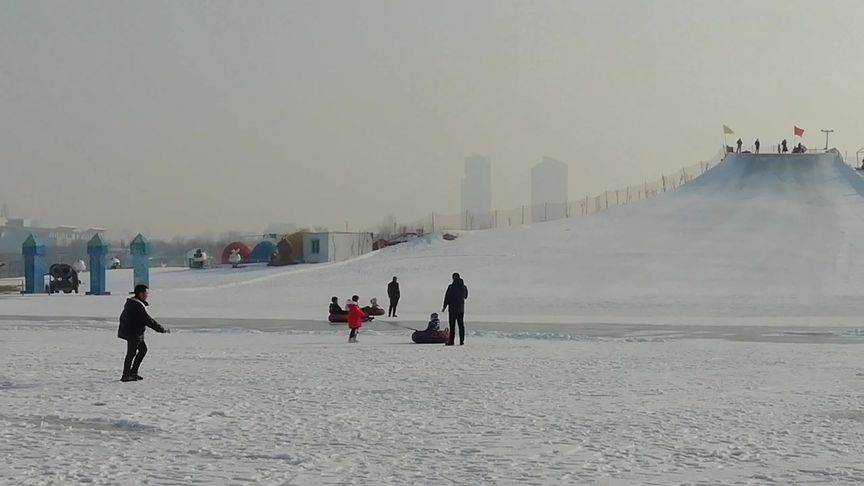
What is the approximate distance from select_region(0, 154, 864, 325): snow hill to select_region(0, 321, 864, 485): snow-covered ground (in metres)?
13.7

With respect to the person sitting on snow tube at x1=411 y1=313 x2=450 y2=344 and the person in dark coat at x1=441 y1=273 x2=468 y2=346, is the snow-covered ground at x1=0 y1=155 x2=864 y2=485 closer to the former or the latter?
the person in dark coat at x1=441 y1=273 x2=468 y2=346

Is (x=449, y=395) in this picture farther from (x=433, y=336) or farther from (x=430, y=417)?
(x=433, y=336)

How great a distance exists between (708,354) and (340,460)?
11680mm

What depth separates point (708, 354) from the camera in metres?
19.3

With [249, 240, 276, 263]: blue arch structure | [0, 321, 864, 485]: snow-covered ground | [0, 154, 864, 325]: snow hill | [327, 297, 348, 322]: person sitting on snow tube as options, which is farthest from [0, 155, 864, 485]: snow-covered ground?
[249, 240, 276, 263]: blue arch structure

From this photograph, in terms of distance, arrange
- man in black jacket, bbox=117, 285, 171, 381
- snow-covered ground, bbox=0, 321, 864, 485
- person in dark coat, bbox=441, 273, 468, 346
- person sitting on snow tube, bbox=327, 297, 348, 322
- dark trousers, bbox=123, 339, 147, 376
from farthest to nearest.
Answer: person sitting on snow tube, bbox=327, 297, 348, 322
person in dark coat, bbox=441, 273, 468, 346
man in black jacket, bbox=117, 285, 171, 381
dark trousers, bbox=123, 339, 147, 376
snow-covered ground, bbox=0, 321, 864, 485

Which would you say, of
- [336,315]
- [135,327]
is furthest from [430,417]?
[336,315]

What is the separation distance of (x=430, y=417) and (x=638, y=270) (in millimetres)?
39620

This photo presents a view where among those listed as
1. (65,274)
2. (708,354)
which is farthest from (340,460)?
(65,274)

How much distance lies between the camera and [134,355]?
48.9 feet

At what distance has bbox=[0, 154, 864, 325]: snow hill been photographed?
35750 mm

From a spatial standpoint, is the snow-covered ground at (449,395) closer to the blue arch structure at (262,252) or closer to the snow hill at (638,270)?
the snow hill at (638,270)

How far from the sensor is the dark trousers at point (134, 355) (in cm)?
1461

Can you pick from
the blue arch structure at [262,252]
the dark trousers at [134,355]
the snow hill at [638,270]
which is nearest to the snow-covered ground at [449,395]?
the dark trousers at [134,355]
